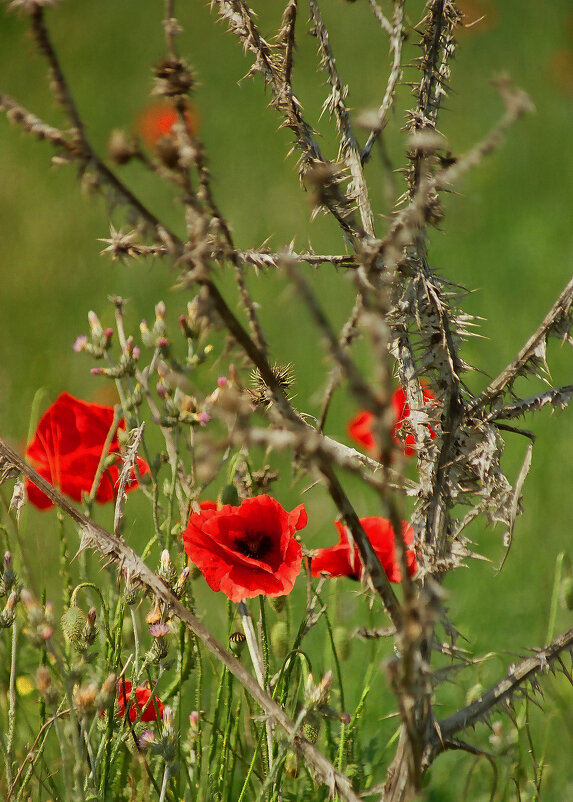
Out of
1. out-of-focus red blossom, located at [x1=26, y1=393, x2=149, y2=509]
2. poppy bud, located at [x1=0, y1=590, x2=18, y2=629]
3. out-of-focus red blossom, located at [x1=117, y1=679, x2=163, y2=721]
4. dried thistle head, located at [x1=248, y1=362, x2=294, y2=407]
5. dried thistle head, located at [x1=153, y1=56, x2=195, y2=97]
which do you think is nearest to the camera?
dried thistle head, located at [x1=153, y1=56, x2=195, y2=97]

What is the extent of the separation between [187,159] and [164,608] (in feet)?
1.43

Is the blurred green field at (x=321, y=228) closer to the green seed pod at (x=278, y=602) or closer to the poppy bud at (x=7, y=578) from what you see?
the green seed pod at (x=278, y=602)

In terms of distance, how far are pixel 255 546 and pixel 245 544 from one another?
0.04ft

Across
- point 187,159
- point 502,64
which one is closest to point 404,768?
point 187,159

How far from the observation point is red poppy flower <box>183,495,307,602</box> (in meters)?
0.91

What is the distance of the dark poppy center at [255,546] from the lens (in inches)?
38.6

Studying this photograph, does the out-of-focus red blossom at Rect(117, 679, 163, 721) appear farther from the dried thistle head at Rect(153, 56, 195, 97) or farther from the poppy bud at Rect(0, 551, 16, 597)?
the dried thistle head at Rect(153, 56, 195, 97)

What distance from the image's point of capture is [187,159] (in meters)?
0.59

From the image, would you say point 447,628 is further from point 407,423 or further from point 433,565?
point 407,423

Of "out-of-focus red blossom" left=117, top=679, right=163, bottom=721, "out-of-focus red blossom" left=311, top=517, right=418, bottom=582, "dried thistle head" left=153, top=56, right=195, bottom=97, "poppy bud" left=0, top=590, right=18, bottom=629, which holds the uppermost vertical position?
"dried thistle head" left=153, top=56, right=195, bottom=97

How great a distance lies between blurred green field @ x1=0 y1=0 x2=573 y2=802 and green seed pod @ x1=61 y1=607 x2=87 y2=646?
2.48 feet

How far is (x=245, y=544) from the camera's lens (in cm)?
99

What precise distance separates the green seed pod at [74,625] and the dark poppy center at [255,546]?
0.59 ft

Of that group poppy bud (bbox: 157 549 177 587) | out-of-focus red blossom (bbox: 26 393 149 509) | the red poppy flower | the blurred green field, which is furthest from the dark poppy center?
the blurred green field
